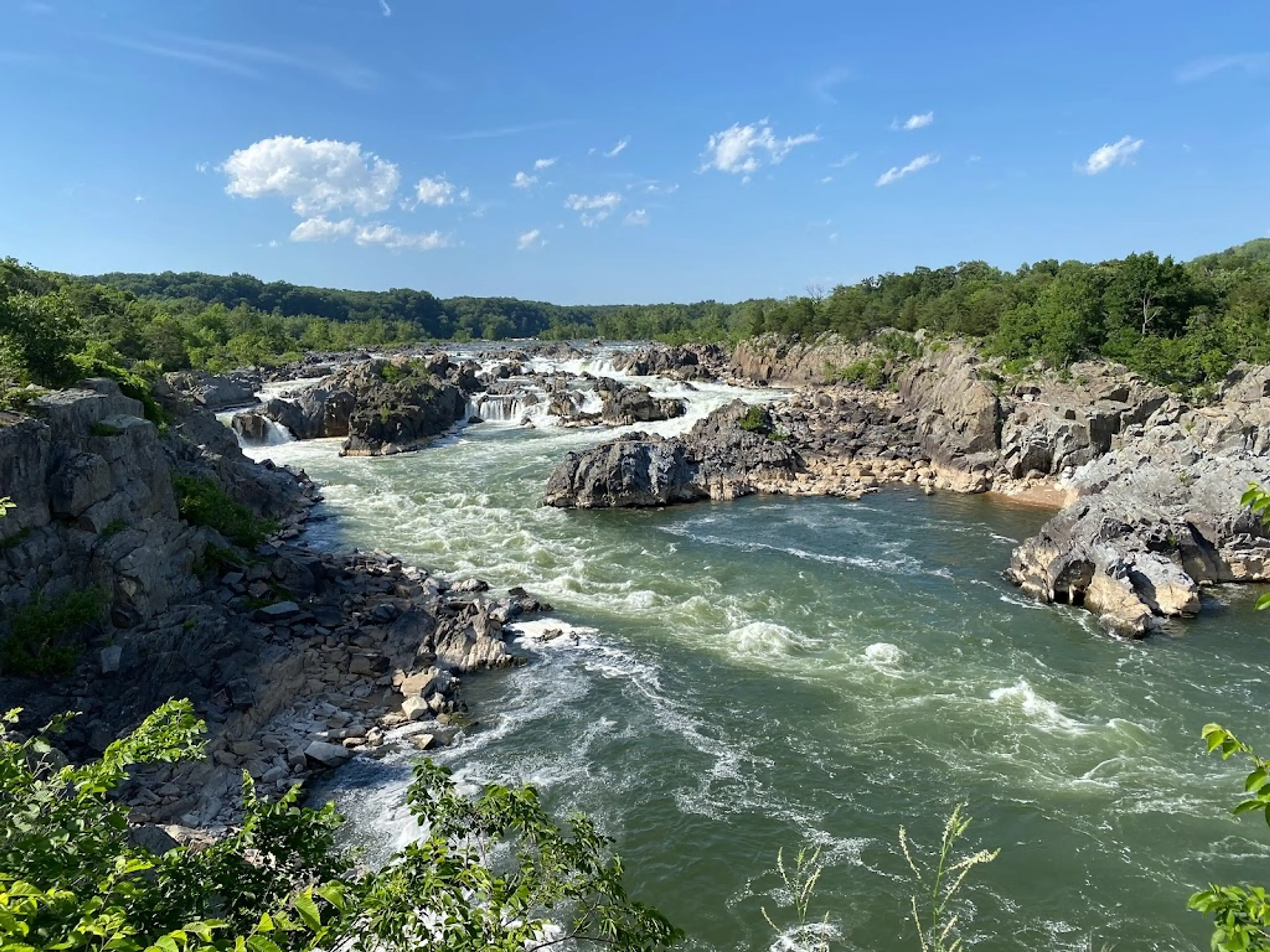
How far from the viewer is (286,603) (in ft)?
68.7

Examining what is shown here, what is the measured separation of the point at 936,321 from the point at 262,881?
75.9 metres

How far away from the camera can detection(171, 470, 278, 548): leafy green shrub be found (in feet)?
73.0

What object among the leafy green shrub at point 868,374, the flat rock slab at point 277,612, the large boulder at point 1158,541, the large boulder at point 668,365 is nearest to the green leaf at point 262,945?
the flat rock slab at point 277,612

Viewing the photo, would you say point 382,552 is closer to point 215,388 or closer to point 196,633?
point 196,633

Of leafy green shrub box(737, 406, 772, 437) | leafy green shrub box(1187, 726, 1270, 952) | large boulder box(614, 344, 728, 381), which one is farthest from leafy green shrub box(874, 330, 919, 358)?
leafy green shrub box(1187, 726, 1270, 952)

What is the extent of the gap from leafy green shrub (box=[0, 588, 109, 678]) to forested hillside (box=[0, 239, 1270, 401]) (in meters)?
6.92

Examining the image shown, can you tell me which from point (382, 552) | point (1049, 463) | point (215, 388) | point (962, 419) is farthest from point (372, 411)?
point (1049, 463)

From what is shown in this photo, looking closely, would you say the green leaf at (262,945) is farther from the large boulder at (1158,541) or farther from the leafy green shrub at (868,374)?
the leafy green shrub at (868,374)

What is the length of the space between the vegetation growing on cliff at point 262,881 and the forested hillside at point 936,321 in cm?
1847

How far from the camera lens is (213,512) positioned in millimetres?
23094

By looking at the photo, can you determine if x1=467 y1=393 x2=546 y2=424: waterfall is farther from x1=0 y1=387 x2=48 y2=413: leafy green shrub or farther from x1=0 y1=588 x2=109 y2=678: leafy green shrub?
x1=0 y1=588 x2=109 y2=678: leafy green shrub

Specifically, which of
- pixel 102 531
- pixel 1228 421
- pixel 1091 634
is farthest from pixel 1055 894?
pixel 1228 421

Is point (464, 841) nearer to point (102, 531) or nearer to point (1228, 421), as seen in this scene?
point (102, 531)

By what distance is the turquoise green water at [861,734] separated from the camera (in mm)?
12281
